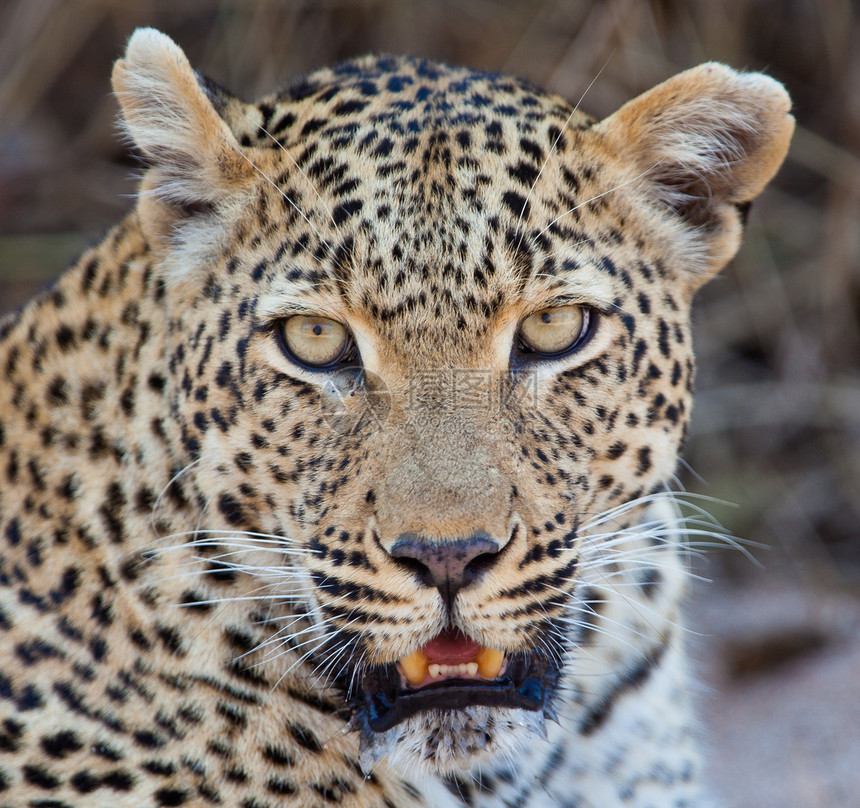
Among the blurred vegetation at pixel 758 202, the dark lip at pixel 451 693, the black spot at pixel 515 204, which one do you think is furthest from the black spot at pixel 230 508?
the blurred vegetation at pixel 758 202

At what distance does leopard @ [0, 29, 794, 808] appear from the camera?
3309 mm

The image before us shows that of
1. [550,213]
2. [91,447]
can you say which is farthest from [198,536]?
[550,213]

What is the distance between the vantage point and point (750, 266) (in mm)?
9406

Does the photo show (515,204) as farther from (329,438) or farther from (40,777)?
(40,777)

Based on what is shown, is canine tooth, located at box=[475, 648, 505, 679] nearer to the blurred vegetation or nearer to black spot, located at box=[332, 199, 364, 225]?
black spot, located at box=[332, 199, 364, 225]

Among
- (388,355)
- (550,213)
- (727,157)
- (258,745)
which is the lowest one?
(258,745)

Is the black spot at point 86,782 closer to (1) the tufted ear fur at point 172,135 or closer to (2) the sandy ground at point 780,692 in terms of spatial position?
(1) the tufted ear fur at point 172,135

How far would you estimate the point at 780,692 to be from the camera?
22.9ft

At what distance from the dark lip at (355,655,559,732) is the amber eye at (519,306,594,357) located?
37.4 inches

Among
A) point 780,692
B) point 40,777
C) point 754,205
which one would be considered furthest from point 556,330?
point 754,205

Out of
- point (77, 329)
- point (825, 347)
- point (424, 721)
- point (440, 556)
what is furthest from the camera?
point (825, 347)

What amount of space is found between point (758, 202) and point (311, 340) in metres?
7.00

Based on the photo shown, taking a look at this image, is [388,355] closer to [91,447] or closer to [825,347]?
[91,447]

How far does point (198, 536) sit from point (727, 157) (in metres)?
2.24
